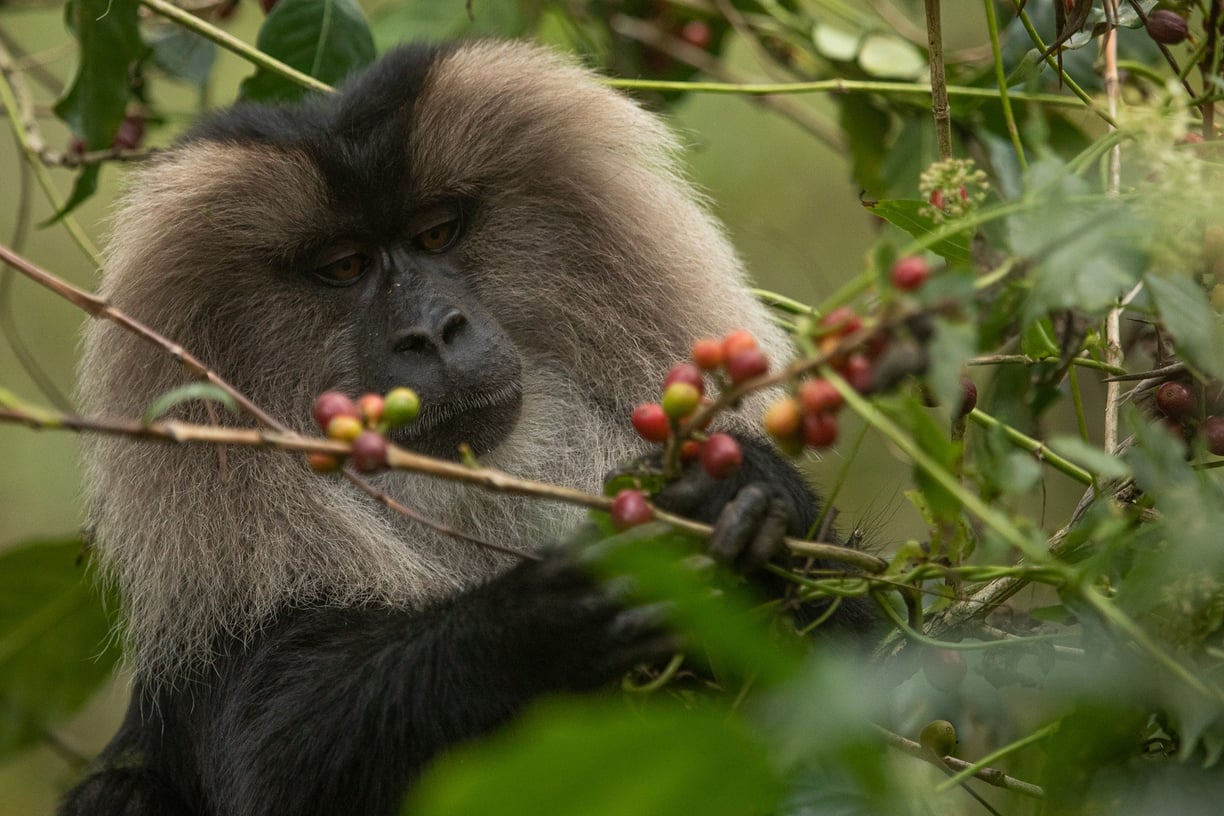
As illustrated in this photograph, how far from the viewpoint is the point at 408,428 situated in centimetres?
271

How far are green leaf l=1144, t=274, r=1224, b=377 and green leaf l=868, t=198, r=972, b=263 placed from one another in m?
0.43

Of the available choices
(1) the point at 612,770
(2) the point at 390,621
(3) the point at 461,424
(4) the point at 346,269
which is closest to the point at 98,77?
(4) the point at 346,269

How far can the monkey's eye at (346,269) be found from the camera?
2988 millimetres

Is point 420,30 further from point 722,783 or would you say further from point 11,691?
point 722,783

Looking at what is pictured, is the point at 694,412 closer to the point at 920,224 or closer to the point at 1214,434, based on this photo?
the point at 920,224

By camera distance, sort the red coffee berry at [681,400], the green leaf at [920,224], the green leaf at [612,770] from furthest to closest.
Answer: the green leaf at [920,224] → the red coffee berry at [681,400] → the green leaf at [612,770]

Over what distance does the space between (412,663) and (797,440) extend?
1.04 metres

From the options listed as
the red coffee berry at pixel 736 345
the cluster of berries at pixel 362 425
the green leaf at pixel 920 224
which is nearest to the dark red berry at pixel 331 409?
the cluster of berries at pixel 362 425

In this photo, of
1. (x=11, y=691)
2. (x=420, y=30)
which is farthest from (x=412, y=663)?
(x=420, y=30)

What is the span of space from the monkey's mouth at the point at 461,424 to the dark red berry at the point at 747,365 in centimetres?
131

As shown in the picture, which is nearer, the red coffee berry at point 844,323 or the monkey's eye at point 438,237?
the red coffee berry at point 844,323

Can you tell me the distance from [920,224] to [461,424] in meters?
1.04

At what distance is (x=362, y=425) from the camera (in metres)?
1.56

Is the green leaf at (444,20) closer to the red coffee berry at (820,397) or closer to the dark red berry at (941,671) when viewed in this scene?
the dark red berry at (941,671)
